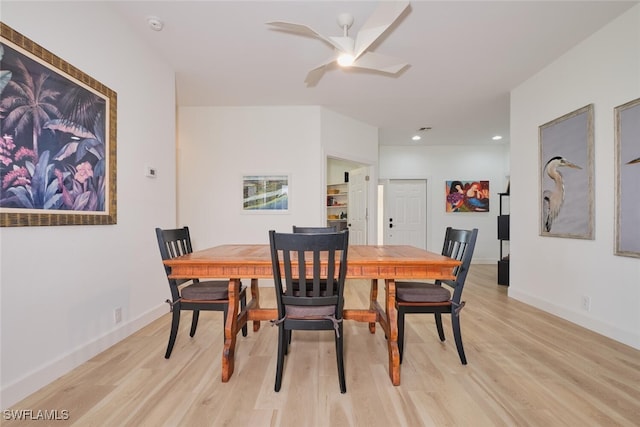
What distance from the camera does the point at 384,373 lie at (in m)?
1.84

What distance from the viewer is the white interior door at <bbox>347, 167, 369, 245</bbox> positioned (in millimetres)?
5125

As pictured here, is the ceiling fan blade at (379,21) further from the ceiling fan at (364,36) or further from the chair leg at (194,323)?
the chair leg at (194,323)

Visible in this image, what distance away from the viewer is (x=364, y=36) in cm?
193

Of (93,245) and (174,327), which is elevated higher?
(93,245)

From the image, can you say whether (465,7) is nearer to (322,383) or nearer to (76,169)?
(322,383)

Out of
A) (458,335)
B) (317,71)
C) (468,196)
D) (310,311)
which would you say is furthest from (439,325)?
(468,196)

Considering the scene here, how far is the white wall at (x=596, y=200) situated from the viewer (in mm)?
2246

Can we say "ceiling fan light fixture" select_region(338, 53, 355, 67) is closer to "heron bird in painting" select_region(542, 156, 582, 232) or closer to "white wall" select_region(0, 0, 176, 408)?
"white wall" select_region(0, 0, 176, 408)

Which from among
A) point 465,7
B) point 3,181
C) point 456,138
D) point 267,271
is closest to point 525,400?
point 267,271

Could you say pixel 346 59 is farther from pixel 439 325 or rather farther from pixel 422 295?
pixel 439 325

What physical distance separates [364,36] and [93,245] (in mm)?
2436

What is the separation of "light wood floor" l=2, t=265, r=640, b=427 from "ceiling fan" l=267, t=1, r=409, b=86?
2229 mm

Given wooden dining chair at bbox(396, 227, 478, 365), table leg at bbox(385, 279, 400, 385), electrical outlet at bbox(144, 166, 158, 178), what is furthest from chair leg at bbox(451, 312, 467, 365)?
electrical outlet at bbox(144, 166, 158, 178)

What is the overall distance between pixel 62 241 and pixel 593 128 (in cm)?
428
